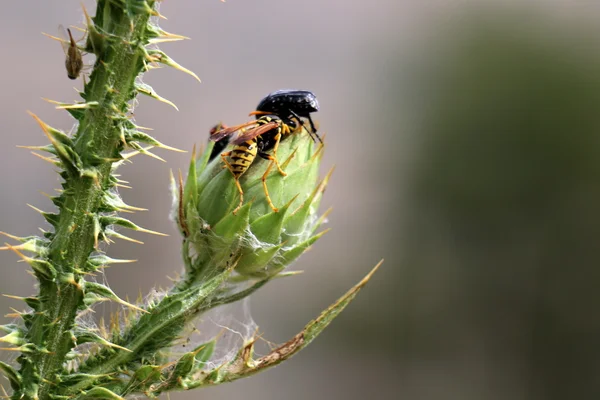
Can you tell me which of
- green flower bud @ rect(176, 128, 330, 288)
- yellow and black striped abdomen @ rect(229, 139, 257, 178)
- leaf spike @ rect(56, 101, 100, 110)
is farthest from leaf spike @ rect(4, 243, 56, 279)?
yellow and black striped abdomen @ rect(229, 139, 257, 178)

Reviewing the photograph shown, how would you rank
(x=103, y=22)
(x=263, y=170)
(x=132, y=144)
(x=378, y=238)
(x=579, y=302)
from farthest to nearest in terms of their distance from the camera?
(x=378, y=238)
(x=579, y=302)
(x=263, y=170)
(x=132, y=144)
(x=103, y=22)

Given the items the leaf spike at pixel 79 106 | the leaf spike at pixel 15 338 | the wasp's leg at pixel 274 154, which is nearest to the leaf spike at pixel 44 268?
the leaf spike at pixel 15 338

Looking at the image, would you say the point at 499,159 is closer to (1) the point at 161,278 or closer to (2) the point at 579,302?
(2) the point at 579,302

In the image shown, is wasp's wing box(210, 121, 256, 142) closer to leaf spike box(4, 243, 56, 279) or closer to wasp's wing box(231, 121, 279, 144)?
wasp's wing box(231, 121, 279, 144)

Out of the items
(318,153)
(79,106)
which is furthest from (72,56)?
(318,153)

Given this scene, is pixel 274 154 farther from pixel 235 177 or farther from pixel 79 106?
pixel 79 106

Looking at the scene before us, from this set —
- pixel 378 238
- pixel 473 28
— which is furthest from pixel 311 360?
pixel 473 28

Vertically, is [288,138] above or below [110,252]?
above
